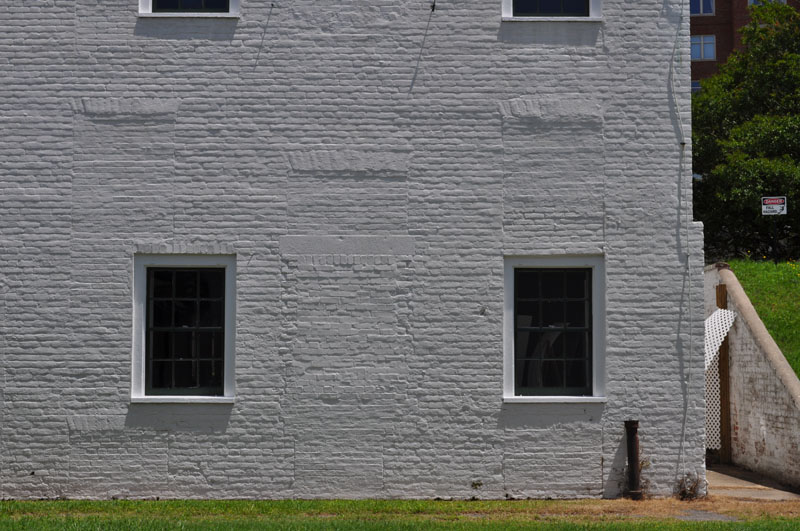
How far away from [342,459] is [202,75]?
15.3 ft

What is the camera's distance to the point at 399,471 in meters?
12.1

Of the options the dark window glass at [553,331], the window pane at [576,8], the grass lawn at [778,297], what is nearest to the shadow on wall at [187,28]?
the window pane at [576,8]

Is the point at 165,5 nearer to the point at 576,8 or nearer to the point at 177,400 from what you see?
the point at 177,400

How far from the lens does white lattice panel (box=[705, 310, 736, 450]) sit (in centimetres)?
1503

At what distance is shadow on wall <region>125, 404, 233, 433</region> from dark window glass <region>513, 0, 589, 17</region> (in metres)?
5.72

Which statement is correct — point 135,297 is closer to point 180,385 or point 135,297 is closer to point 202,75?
point 180,385

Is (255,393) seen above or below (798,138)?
below

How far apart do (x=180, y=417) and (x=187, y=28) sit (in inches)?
176

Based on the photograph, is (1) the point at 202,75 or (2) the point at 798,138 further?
(2) the point at 798,138

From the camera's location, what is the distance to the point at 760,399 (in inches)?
551

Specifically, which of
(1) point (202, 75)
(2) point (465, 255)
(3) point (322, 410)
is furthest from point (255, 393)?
(1) point (202, 75)

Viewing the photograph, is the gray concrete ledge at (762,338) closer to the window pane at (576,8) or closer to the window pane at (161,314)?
the window pane at (576,8)

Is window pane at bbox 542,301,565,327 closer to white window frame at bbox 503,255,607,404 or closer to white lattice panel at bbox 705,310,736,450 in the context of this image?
white window frame at bbox 503,255,607,404

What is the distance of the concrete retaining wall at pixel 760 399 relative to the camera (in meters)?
13.1
